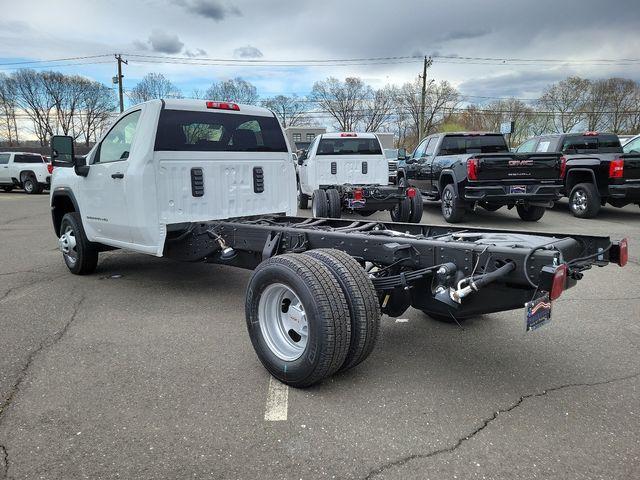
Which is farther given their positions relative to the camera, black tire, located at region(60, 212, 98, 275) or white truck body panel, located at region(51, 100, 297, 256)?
black tire, located at region(60, 212, 98, 275)

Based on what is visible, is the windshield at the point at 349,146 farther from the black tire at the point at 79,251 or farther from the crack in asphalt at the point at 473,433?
the crack in asphalt at the point at 473,433

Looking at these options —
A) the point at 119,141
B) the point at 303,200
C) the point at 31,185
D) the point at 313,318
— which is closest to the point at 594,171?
the point at 303,200

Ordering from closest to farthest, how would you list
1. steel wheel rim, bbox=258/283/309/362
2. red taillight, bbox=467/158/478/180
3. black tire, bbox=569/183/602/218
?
steel wheel rim, bbox=258/283/309/362
red taillight, bbox=467/158/478/180
black tire, bbox=569/183/602/218

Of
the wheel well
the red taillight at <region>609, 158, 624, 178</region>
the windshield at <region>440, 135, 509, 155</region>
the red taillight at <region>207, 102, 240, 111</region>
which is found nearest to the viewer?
the red taillight at <region>207, 102, 240, 111</region>

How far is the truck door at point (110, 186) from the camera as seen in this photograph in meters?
5.17

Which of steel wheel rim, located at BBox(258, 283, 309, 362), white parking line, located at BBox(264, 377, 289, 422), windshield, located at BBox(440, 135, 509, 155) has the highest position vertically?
windshield, located at BBox(440, 135, 509, 155)

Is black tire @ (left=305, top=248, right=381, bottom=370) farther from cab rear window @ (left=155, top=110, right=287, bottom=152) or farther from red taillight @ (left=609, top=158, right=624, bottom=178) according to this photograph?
red taillight @ (left=609, top=158, right=624, bottom=178)

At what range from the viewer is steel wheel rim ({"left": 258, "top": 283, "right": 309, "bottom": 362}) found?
333 cm

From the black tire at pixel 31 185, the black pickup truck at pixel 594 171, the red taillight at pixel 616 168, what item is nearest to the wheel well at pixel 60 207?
the black pickup truck at pixel 594 171

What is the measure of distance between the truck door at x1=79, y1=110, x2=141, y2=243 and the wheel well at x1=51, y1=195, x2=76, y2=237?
29.2 inches

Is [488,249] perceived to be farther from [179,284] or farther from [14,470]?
[179,284]

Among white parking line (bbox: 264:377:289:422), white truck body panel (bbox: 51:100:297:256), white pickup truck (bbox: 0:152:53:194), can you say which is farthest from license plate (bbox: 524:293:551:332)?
white pickup truck (bbox: 0:152:53:194)

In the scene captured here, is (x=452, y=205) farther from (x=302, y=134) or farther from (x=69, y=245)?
(x=302, y=134)

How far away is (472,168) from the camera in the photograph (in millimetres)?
10070
